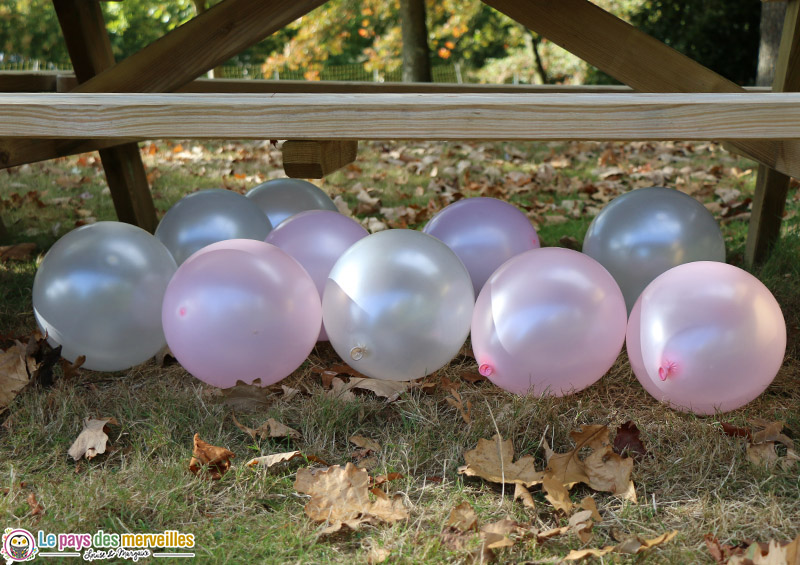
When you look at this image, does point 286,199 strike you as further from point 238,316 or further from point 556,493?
point 556,493

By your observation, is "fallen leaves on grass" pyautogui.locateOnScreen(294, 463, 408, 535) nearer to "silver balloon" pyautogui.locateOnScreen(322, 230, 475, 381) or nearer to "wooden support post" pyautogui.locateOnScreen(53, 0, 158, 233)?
"silver balloon" pyautogui.locateOnScreen(322, 230, 475, 381)

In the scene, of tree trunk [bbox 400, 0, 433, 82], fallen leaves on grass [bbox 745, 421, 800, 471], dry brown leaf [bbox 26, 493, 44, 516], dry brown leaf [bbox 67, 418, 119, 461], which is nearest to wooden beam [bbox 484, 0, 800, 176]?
fallen leaves on grass [bbox 745, 421, 800, 471]

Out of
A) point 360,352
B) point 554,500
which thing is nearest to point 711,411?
point 554,500

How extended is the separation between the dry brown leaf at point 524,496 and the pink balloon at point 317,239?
970mm

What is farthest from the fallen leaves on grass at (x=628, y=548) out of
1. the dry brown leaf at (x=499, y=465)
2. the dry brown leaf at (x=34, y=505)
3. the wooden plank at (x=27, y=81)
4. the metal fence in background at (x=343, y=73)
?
the metal fence in background at (x=343, y=73)

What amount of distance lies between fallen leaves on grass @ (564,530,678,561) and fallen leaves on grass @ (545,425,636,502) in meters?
0.17

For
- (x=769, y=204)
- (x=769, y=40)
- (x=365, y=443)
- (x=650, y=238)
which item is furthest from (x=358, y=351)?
(x=769, y=40)

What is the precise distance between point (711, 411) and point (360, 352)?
3.18 feet

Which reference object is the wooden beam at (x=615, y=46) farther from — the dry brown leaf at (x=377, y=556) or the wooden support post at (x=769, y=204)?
the dry brown leaf at (x=377, y=556)

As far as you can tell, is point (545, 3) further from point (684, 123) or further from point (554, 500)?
point (554, 500)

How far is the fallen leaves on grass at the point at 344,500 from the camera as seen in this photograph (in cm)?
166

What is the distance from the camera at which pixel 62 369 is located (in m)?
2.39

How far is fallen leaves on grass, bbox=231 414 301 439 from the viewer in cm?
202

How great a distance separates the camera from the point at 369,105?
6.41 ft
